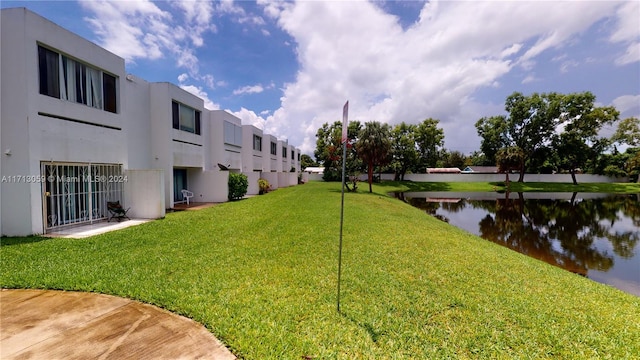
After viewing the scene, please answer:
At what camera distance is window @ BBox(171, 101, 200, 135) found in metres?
14.8

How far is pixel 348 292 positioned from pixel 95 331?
12.1ft

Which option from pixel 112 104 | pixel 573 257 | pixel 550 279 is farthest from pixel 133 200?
pixel 573 257

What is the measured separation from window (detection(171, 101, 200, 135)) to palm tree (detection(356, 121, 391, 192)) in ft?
52.0

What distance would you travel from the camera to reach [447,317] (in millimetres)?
4008

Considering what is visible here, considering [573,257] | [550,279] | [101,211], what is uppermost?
[101,211]

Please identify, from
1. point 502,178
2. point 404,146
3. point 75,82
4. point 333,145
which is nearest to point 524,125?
point 502,178

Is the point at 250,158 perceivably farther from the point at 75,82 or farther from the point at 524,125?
the point at 524,125

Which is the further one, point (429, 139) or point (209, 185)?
point (429, 139)

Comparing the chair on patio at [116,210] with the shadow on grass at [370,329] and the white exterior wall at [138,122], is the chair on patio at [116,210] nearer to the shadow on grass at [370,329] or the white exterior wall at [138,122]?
the white exterior wall at [138,122]

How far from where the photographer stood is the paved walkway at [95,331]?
3.17 m

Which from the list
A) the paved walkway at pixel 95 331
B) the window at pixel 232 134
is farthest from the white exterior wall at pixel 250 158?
the paved walkway at pixel 95 331

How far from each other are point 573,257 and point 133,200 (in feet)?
57.5

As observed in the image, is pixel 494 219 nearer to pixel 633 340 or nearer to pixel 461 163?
pixel 633 340

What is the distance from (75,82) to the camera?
30.9 ft
